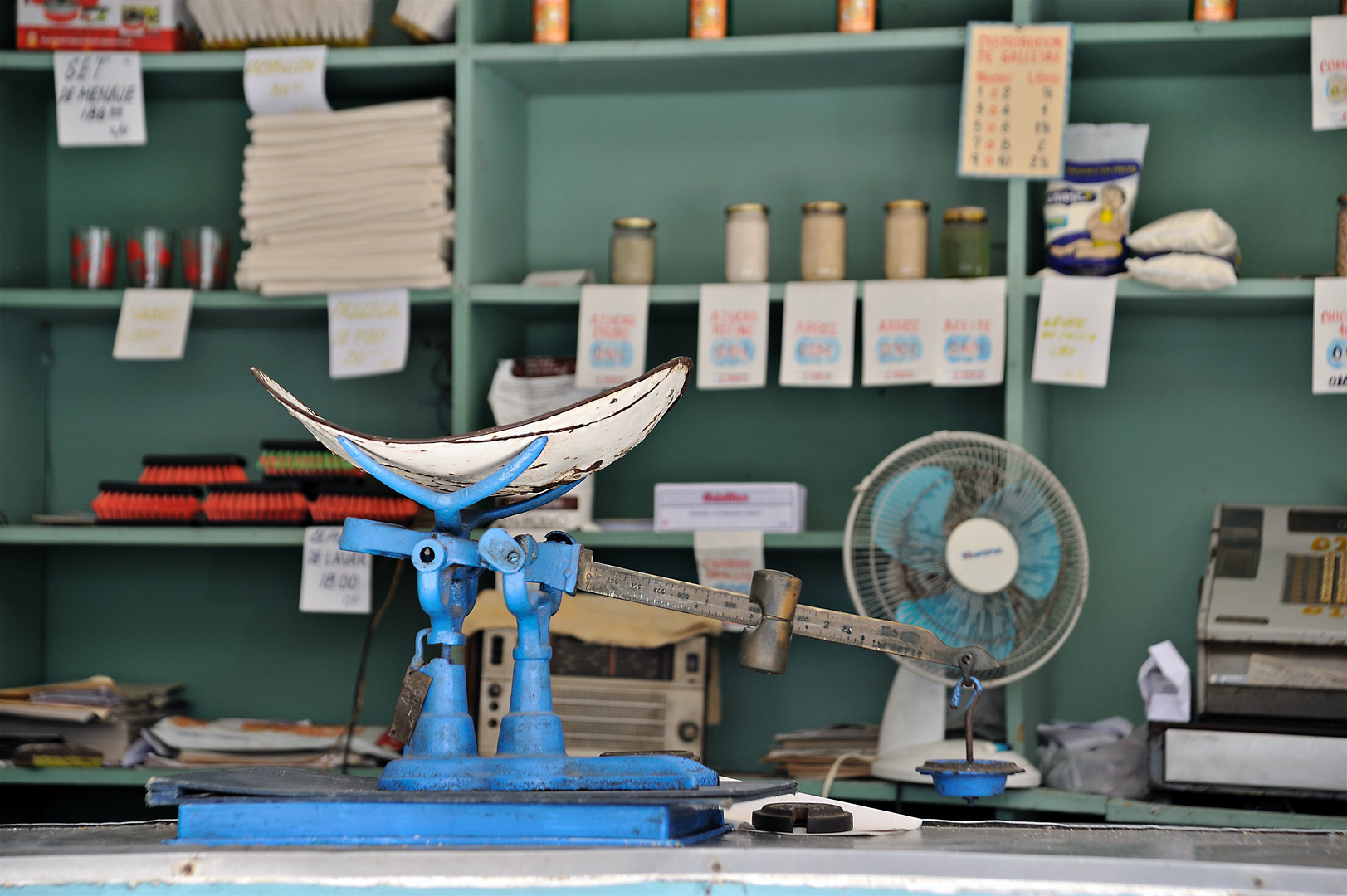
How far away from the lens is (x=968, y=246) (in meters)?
2.22

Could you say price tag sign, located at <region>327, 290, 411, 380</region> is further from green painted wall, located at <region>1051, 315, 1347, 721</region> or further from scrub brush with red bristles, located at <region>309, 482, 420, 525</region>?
green painted wall, located at <region>1051, 315, 1347, 721</region>

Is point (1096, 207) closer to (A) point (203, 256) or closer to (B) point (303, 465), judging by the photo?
(B) point (303, 465)

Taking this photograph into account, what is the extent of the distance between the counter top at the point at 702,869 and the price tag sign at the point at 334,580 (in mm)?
1294

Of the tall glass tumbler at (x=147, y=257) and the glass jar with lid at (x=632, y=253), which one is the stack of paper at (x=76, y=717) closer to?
the tall glass tumbler at (x=147, y=257)

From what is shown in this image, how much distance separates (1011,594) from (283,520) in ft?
4.30

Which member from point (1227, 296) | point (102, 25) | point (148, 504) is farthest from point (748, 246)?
point (102, 25)

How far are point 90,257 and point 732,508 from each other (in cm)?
137

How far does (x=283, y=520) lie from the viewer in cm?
233

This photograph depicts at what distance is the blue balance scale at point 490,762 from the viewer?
3.36 feet

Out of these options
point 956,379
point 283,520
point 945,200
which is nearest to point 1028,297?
point 956,379

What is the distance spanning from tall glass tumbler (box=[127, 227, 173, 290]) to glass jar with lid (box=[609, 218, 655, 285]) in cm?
90

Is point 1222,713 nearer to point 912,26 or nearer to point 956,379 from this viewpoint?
point 956,379

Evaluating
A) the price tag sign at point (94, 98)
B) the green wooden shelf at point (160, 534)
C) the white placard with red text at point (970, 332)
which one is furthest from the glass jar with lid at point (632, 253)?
the price tag sign at point (94, 98)

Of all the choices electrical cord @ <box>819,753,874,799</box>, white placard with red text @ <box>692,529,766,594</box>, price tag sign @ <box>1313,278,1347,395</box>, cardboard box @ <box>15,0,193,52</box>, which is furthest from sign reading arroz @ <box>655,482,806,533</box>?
cardboard box @ <box>15,0,193,52</box>
